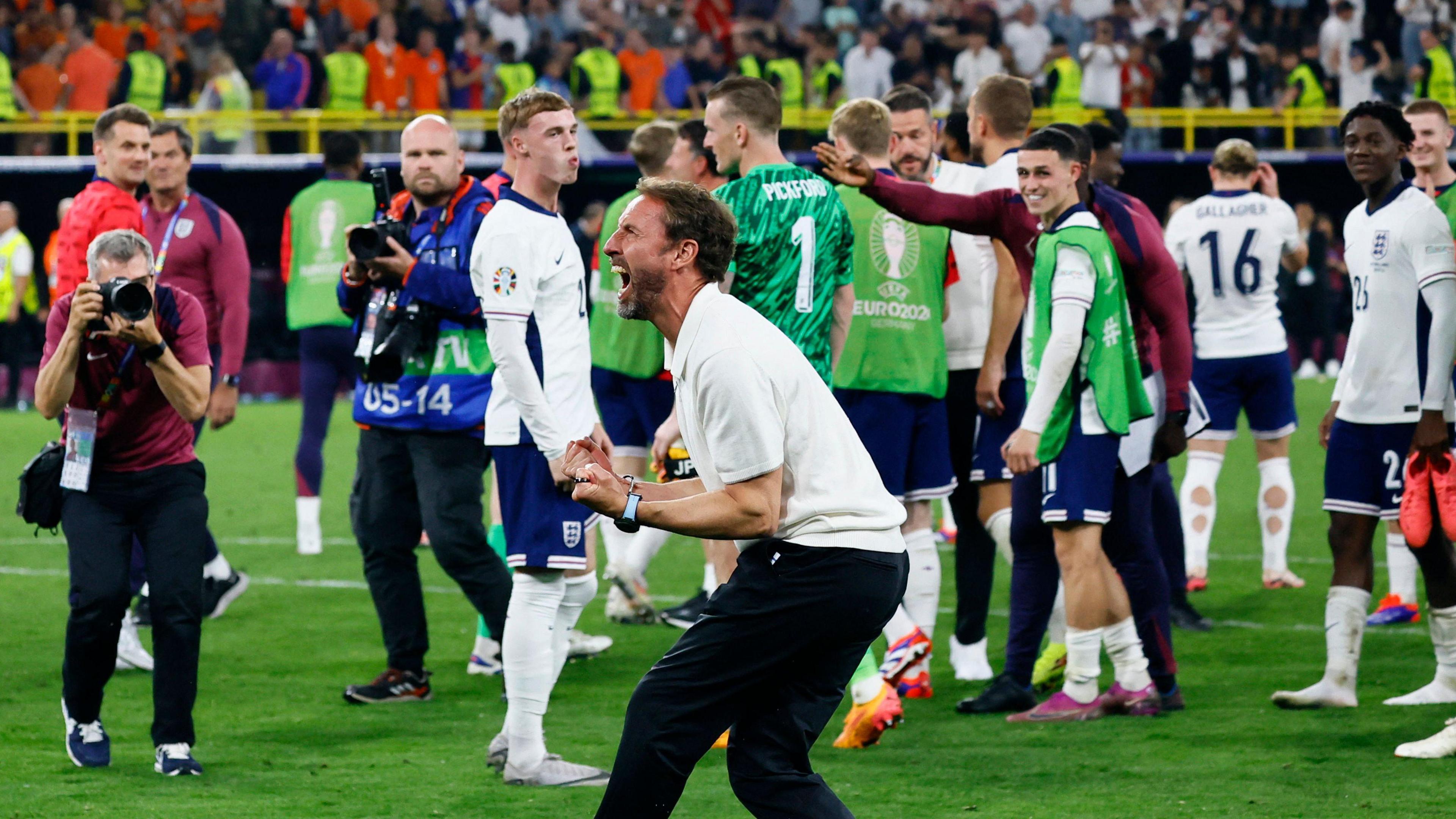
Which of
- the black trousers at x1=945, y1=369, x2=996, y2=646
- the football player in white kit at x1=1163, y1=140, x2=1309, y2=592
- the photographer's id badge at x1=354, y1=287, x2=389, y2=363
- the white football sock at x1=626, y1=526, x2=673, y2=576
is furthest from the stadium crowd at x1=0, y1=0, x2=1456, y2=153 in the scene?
the photographer's id badge at x1=354, y1=287, x2=389, y2=363

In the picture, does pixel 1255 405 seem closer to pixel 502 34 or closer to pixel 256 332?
pixel 256 332

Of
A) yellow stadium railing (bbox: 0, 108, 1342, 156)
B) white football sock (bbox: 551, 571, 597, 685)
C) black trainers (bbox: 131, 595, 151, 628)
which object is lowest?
black trainers (bbox: 131, 595, 151, 628)

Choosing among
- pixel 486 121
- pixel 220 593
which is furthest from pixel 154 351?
pixel 486 121

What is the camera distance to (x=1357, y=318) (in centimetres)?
612

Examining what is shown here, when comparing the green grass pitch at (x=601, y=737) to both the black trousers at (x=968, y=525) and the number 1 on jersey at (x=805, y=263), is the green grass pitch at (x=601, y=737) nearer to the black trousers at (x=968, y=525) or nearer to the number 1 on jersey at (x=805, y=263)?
the black trousers at (x=968, y=525)

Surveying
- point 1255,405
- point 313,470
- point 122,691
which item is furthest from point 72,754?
point 1255,405

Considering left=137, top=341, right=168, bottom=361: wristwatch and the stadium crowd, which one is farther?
the stadium crowd

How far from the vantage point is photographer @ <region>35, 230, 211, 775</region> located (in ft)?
17.3

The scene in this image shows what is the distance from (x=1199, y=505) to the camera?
28.6 feet

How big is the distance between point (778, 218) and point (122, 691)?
3375mm

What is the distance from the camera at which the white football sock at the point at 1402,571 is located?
311 inches

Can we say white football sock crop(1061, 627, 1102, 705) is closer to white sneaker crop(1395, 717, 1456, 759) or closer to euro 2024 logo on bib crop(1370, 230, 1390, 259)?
white sneaker crop(1395, 717, 1456, 759)

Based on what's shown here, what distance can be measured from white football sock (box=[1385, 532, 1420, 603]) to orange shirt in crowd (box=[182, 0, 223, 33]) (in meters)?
18.6

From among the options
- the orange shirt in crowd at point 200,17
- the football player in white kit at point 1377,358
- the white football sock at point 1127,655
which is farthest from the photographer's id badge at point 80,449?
the orange shirt in crowd at point 200,17
